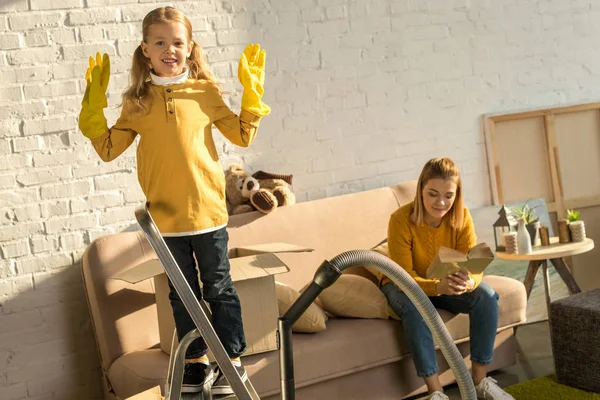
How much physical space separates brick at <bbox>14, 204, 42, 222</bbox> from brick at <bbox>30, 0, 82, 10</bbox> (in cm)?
81

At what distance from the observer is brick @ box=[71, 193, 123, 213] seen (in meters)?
3.54

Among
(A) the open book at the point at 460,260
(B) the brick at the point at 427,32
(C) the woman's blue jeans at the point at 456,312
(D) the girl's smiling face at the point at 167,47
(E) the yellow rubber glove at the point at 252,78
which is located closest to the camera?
(D) the girl's smiling face at the point at 167,47

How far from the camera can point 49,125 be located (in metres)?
3.49

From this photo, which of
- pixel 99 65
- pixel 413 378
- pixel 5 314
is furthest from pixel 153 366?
pixel 99 65

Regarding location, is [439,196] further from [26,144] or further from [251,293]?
[26,144]

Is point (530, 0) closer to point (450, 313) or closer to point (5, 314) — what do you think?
point (450, 313)

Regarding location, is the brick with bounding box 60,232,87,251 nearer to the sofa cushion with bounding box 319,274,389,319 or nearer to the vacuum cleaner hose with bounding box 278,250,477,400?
the sofa cushion with bounding box 319,274,389,319

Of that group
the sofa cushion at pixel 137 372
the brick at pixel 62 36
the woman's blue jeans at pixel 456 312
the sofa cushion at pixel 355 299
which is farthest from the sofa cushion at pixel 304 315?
the brick at pixel 62 36

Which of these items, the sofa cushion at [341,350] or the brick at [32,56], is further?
the brick at [32,56]

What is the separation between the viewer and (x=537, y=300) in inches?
171

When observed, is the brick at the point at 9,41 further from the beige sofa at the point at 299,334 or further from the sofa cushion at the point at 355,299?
the sofa cushion at the point at 355,299

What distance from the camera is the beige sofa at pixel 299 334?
10.1 ft

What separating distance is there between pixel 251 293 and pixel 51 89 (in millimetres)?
1304

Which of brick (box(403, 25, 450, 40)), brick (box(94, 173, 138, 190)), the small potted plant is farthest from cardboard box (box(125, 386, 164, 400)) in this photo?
brick (box(403, 25, 450, 40))
